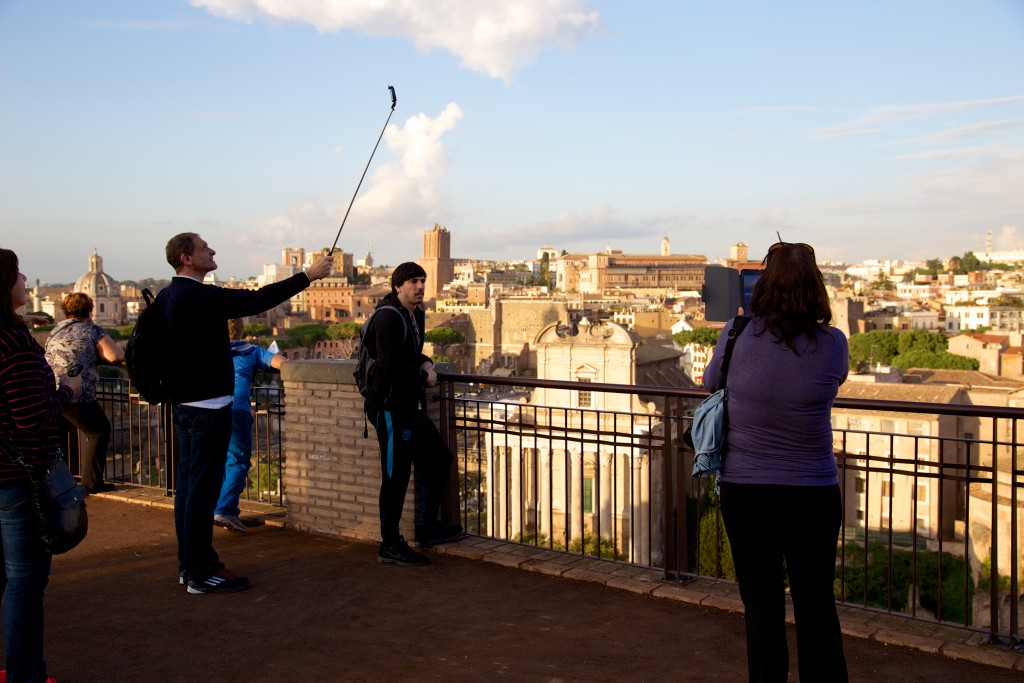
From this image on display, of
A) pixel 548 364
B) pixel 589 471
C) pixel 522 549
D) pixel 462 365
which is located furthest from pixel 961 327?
pixel 522 549

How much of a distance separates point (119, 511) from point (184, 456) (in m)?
2.27

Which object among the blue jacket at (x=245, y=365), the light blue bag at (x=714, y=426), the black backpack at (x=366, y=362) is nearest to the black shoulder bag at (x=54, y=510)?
the black backpack at (x=366, y=362)

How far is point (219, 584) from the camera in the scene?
4.73 m

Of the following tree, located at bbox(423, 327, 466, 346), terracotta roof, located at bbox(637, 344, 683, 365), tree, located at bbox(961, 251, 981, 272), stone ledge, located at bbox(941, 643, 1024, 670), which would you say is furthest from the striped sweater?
tree, located at bbox(961, 251, 981, 272)

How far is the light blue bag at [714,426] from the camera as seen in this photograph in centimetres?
299

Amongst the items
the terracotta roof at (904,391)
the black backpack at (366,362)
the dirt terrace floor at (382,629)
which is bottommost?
the terracotta roof at (904,391)

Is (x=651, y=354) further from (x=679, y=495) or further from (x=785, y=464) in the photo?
(x=785, y=464)

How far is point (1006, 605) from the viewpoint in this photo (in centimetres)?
1830

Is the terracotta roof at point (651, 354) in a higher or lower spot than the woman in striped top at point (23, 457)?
lower

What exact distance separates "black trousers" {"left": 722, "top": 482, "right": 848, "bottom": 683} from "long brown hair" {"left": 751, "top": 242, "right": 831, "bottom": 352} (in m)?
0.51

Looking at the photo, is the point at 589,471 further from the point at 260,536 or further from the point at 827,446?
the point at 827,446

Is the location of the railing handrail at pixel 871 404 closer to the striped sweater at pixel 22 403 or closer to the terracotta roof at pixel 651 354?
the striped sweater at pixel 22 403

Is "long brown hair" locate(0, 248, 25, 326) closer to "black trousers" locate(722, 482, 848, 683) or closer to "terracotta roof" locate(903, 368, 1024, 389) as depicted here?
"black trousers" locate(722, 482, 848, 683)

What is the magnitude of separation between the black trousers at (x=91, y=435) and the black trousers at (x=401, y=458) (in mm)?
2815
